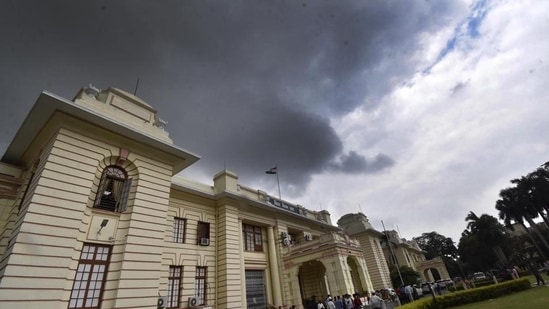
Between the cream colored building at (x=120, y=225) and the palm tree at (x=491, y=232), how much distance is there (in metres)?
42.0

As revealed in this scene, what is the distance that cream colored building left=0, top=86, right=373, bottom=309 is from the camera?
8.83m

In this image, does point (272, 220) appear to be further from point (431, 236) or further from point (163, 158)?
point (431, 236)

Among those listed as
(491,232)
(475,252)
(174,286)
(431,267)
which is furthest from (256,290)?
(475,252)

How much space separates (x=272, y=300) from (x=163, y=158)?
12.7m

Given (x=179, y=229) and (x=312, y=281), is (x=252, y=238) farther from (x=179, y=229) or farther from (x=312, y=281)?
(x=312, y=281)

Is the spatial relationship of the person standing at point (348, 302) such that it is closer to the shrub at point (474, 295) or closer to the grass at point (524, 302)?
the shrub at point (474, 295)

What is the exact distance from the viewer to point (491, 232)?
46750 millimetres

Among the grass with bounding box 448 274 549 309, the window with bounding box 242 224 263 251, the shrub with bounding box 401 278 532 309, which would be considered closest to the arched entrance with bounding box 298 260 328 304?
the window with bounding box 242 224 263 251

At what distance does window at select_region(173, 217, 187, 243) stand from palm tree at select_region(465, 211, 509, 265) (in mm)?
54646

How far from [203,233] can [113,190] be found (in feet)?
23.3

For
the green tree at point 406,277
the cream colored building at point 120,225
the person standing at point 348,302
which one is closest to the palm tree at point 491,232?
the green tree at point 406,277

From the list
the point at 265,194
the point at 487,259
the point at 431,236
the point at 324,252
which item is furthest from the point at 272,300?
the point at 431,236

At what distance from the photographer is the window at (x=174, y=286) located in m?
13.8

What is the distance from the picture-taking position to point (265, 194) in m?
21.9
